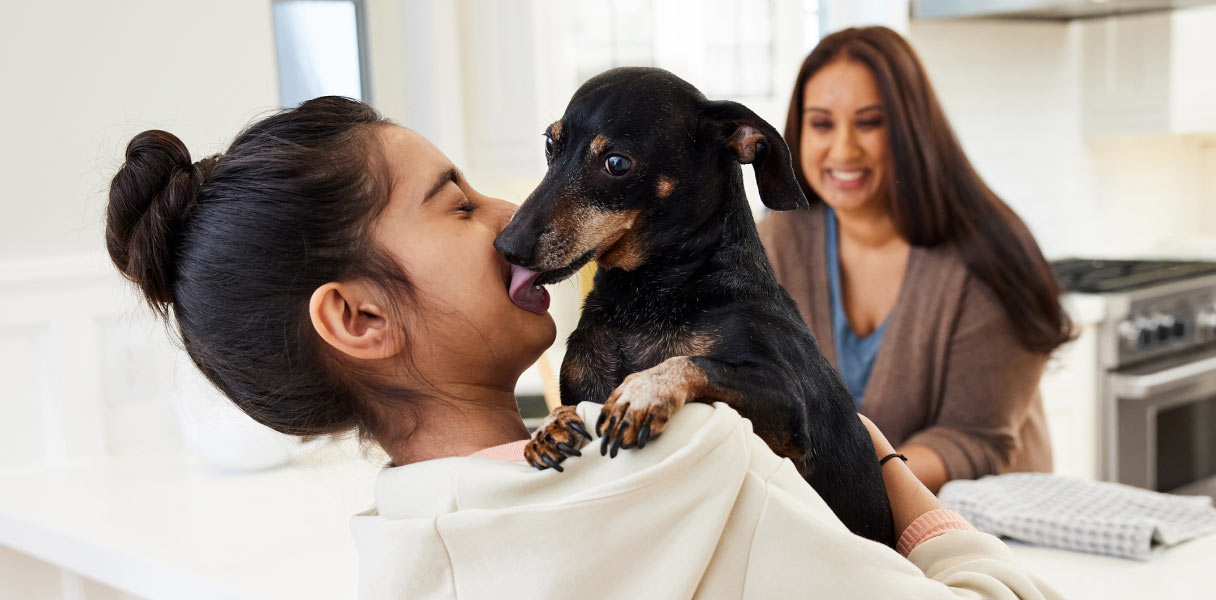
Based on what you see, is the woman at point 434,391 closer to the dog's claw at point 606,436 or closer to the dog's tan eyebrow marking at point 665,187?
the dog's claw at point 606,436

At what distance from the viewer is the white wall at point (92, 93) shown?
79.3 inches

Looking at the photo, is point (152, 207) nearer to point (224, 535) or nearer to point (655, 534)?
point (655, 534)

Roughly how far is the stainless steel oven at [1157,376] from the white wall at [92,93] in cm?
234

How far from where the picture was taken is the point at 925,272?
2068mm

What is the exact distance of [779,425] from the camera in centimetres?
87

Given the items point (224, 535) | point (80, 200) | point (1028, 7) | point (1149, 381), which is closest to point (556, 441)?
point (224, 535)

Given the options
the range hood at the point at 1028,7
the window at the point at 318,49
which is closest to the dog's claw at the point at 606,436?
the window at the point at 318,49

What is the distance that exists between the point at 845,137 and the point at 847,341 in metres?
0.41

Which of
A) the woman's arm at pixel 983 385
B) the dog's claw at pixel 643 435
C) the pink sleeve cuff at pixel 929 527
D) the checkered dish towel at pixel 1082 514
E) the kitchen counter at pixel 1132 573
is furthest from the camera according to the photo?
the woman's arm at pixel 983 385

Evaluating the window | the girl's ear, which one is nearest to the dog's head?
the girl's ear

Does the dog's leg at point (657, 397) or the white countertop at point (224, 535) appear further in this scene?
the white countertop at point (224, 535)

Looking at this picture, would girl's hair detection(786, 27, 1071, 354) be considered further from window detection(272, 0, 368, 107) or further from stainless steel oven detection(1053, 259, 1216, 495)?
window detection(272, 0, 368, 107)

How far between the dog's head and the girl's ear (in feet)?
0.41

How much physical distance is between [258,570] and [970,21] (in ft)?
10.2
